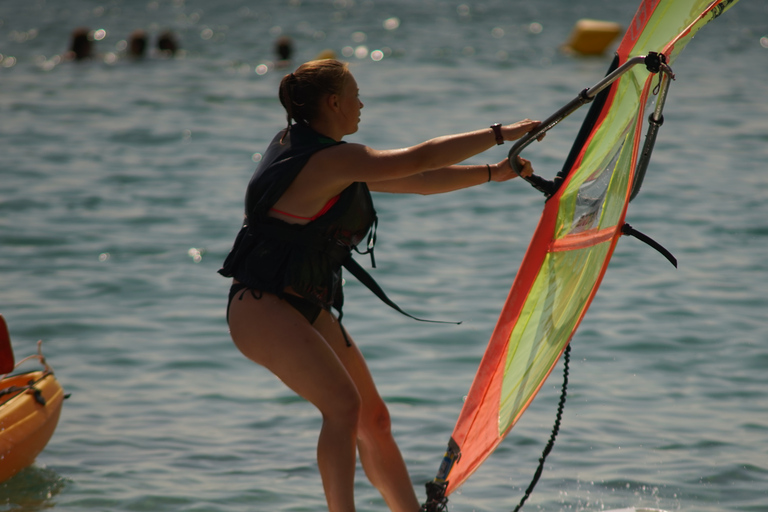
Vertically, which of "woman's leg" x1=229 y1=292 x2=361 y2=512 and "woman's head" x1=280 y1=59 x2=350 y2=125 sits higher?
"woman's head" x1=280 y1=59 x2=350 y2=125

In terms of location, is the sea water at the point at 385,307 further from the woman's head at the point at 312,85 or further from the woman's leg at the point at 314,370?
the woman's head at the point at 312,85

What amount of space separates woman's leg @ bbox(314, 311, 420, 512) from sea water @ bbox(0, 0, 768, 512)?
46.7 inches

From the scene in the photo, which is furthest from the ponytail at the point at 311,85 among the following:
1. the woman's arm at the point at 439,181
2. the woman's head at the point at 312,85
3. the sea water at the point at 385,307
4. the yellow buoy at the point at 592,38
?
the yellow buoy at the point at 592,38

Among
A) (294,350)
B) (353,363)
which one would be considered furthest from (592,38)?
(294,350)

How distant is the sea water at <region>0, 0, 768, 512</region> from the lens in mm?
4707

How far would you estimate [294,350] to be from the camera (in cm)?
295

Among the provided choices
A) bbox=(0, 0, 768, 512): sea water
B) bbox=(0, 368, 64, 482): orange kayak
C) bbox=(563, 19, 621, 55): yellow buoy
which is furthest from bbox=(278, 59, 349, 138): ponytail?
bbox=(563, 19, 621, 55): yellow buoy

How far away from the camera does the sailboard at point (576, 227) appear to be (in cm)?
283

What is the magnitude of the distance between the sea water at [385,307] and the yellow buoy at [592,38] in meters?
3.86

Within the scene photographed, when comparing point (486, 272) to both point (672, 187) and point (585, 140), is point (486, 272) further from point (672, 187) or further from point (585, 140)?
point (585, 140)

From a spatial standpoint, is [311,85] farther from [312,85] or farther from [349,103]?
[349,103]

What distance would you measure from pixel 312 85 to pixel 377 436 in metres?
1.24

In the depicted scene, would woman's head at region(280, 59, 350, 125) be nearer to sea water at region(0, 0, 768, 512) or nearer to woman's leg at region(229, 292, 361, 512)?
woman's leg at region(229, 292, 361, 512)

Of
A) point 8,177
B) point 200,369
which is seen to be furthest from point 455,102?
point 200,369
